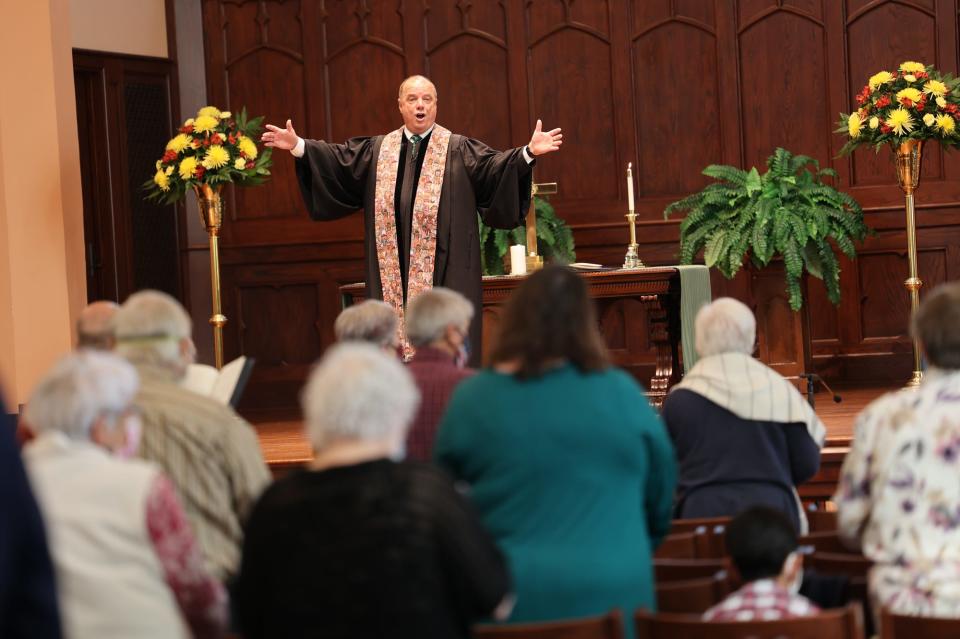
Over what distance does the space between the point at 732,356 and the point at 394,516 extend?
2.08 m

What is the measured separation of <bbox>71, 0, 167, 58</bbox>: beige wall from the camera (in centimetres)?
1040

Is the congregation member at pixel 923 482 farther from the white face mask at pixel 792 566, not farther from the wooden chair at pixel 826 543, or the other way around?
the wooden chair at pixel 826 543

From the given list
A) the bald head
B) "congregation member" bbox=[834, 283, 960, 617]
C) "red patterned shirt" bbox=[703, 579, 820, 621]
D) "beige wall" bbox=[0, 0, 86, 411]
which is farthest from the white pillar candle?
"red patterned shirt" bbox=[703, 579, 820, 621]

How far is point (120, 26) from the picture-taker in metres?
10.7

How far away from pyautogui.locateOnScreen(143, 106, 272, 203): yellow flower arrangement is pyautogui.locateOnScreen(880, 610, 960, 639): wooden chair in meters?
7.04

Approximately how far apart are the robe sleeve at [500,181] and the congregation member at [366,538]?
486 centimetres

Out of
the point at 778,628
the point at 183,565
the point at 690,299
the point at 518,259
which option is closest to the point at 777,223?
the point at 690,299

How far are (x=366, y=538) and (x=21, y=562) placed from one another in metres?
0.61

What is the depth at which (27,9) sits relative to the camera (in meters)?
9.27

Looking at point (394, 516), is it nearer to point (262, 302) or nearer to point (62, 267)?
point (62, 267)

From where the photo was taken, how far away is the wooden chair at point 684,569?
3.57m

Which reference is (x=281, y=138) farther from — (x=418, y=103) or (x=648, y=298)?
(x=648, y=298)

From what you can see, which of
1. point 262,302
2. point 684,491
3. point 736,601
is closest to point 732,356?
point 684,491

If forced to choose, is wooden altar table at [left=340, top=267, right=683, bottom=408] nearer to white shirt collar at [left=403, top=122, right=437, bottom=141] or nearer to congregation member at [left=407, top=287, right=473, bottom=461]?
white shirt collar at [left=403, top=122, right=437, bottom=141]
